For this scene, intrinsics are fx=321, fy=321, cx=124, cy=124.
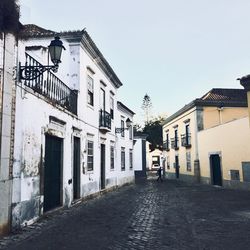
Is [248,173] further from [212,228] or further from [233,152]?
[212,228]

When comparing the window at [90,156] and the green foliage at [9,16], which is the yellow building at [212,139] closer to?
the window at [90,156]

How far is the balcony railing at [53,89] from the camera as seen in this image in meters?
8.55

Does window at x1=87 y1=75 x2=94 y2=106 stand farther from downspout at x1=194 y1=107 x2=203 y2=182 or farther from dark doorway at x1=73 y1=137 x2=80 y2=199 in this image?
downspout at x1=194 y1=107 x2=203 y2=182

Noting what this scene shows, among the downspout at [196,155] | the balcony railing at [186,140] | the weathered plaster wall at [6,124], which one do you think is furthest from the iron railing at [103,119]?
the balcony railing at [186,140]

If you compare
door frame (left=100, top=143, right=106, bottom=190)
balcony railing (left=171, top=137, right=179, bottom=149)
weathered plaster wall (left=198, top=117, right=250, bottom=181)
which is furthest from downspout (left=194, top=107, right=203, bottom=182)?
door frame (left=100, top=143, right=106, bottom=190)

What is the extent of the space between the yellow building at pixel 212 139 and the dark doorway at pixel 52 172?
994cm

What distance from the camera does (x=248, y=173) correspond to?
52.4 feet

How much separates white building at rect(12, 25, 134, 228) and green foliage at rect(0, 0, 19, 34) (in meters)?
0.55

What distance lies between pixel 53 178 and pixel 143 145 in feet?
88.1

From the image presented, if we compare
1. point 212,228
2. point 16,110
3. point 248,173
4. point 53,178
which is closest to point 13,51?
point 16,110

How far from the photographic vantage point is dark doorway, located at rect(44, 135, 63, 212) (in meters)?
9.20

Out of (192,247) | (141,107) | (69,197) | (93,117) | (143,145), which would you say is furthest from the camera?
(141,107)

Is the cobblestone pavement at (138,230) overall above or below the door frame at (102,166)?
below

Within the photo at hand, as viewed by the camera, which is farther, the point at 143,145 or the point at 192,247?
the point at 143,145
